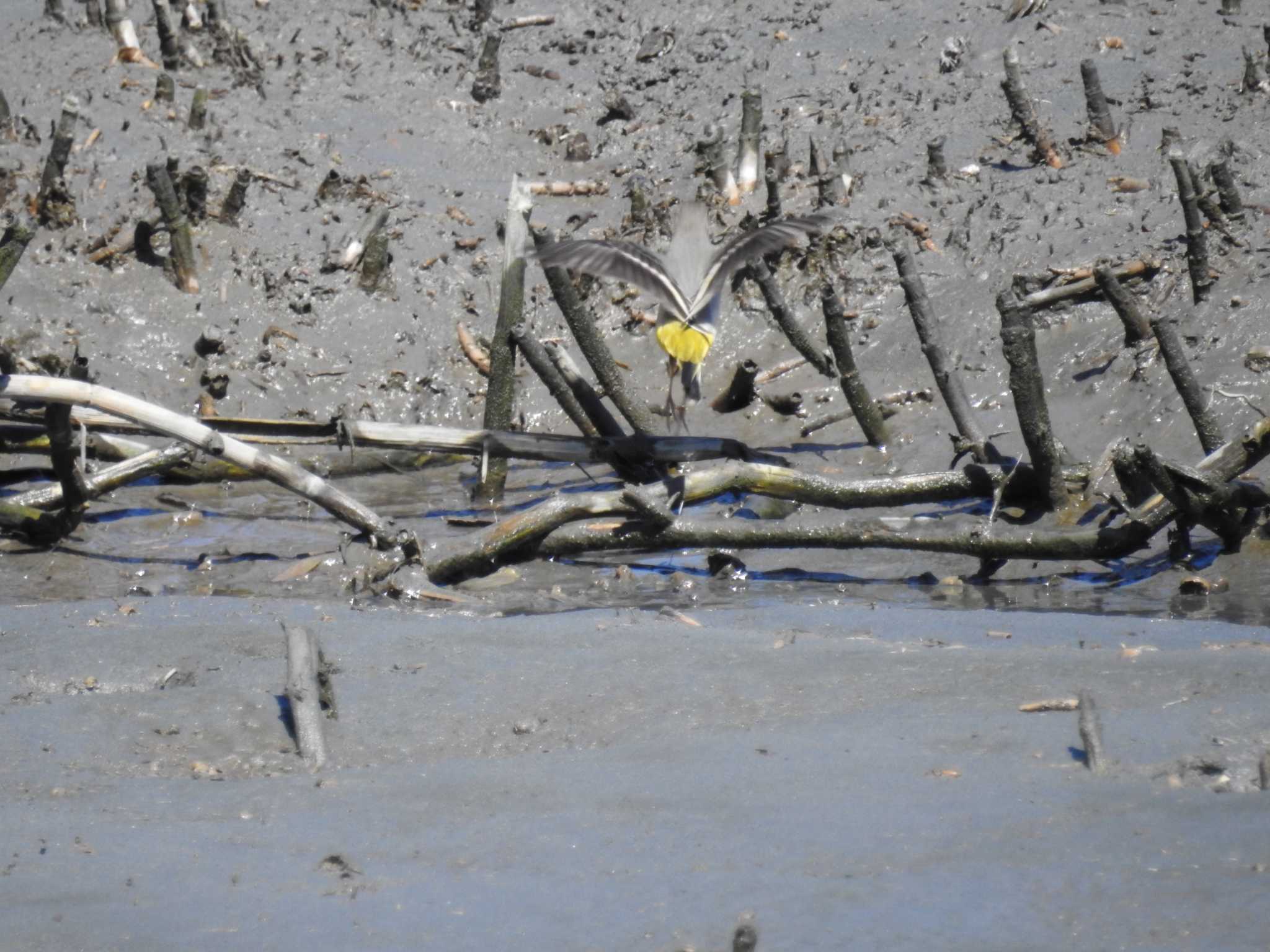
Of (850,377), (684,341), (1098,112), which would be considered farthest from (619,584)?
(1098,112)

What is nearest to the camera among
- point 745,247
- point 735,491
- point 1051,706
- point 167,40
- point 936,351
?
point 1051,706

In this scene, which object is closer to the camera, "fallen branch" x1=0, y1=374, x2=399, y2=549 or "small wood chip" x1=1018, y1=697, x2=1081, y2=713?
"small wood chip" x1=1018, y1=697, x2=1081, y2=713

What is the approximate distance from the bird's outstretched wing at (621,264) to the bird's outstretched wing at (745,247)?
10cm

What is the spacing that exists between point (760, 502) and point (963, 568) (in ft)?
4.09

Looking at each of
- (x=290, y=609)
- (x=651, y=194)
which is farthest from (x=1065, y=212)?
(x=290, y=609)

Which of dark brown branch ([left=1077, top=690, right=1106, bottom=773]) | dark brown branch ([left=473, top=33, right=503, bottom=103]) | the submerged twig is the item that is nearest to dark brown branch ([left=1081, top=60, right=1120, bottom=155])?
dark brown branch ([left=473, top=33, right=503, bottom=103])

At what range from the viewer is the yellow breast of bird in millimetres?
6578

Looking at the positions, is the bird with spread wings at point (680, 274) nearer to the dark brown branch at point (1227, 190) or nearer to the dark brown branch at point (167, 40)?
the dark brown branch at point (1227, 190)

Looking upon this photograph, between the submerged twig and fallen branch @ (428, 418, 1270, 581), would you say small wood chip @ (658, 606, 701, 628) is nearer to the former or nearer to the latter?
fallen branch @ (428, 418, 1270, 581)

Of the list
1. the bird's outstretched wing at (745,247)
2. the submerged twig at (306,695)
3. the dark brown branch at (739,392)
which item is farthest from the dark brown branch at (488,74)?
the submerged twig at (306,695)

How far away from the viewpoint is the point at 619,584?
7.04 metres

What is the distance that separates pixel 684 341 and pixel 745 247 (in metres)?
0.53

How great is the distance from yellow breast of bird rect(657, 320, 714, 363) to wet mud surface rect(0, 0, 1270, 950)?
3.85ft

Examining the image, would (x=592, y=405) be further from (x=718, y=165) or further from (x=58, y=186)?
(x=58, y=186)
